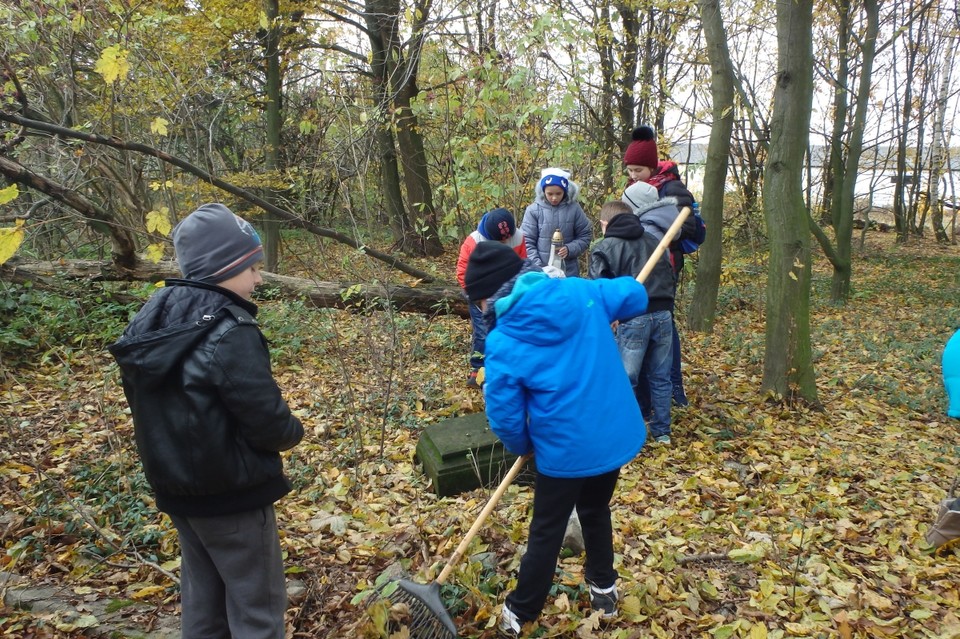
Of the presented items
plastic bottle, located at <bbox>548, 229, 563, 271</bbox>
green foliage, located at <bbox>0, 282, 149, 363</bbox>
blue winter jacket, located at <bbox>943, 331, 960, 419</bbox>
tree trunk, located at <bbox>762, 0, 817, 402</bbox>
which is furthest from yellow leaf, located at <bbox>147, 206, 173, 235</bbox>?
tree trunk, located at <bbox>762, 0, 817, 402</bbox>

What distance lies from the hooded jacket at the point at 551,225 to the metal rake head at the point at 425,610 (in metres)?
3.64

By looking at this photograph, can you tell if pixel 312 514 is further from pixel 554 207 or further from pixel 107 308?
pixel 107 308

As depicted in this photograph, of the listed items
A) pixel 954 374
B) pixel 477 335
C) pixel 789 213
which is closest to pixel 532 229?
pixel 477 335

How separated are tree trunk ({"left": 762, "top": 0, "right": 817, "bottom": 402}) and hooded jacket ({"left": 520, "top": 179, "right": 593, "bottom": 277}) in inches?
68.4

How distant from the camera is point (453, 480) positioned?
4066 millimetres

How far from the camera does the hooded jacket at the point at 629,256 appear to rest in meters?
4.44

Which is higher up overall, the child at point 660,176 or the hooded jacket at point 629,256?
the child at point 660,176

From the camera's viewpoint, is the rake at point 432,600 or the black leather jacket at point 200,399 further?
the rake at point 432,600

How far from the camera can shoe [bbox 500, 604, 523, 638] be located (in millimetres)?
2645

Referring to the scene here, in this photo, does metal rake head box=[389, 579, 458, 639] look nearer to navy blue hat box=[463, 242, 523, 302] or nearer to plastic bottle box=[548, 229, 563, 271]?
navy blue hat box=[463, 242, 523, 302]

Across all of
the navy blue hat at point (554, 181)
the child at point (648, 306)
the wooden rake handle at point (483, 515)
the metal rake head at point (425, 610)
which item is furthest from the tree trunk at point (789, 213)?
the metal rake head at point (425, 610)

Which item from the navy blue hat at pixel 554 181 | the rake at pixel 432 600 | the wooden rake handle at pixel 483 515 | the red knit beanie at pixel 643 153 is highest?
the red knit beanie at pixel 643 153

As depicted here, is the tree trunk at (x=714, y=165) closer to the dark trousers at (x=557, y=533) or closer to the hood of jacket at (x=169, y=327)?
the dark trousers at (x=557, y=533)

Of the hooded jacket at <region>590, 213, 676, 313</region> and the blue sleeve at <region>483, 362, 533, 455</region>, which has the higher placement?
the hooded jacket at <region>590, 213, 676, 313</region>
